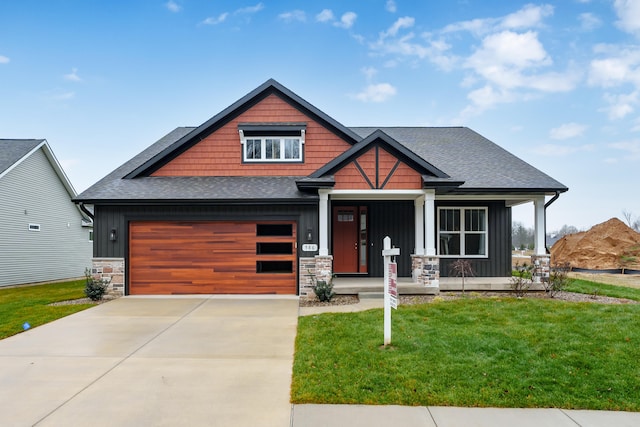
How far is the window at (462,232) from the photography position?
40.0 ft

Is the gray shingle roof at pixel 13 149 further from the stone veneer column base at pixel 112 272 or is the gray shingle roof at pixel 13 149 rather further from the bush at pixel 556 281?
the bush at pixel 556 281

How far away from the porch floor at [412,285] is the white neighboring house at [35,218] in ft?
45.4

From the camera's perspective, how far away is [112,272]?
1035cm

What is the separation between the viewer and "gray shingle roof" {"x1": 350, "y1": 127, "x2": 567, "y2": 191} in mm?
10734

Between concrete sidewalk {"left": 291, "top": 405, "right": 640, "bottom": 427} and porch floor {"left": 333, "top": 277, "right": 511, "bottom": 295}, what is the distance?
6.13 metres

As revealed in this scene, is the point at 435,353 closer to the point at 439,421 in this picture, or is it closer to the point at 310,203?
the point at 439,421

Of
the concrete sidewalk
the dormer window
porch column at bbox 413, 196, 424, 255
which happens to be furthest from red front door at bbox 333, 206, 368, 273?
the concrete sidewalk

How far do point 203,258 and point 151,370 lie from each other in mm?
5921

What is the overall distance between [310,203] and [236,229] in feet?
7.40

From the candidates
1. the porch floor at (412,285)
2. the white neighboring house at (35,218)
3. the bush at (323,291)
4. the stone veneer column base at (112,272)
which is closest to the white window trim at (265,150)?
the porch floor at (412,285)

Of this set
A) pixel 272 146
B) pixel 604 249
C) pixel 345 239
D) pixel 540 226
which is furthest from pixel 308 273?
pixel 604 249

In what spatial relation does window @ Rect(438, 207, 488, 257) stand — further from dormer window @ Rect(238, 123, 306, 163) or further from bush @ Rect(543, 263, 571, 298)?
dormer window @ Rect(238, 123, 306, 163)

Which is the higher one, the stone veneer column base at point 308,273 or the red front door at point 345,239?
the red front door at point 345,239

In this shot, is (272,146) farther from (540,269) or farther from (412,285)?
(540,269)
